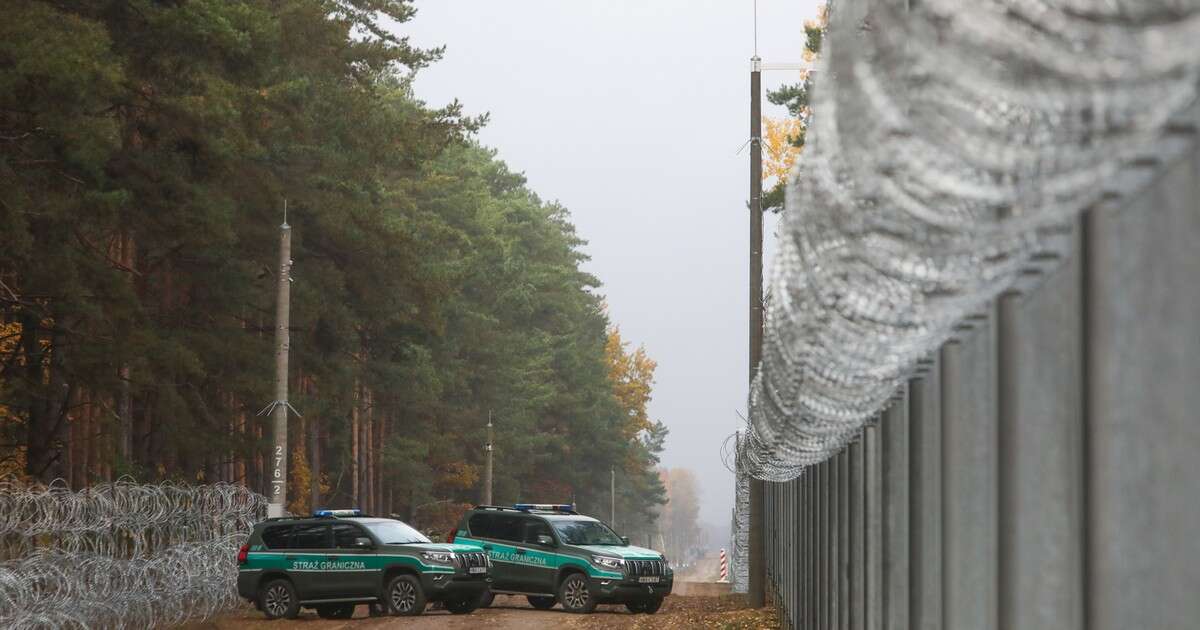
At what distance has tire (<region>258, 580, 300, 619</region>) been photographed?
25141 millimetres

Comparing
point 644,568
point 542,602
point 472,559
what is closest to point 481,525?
point 542,602

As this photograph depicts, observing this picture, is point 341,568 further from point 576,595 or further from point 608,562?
point 608,562

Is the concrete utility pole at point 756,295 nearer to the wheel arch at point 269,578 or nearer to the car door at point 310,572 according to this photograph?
the car door at point 310,572

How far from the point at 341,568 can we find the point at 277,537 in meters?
1.19

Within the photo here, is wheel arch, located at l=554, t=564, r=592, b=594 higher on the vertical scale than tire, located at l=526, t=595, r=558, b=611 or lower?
higher

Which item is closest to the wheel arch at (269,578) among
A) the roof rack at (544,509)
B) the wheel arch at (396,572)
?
the wheel arch at (396,572)

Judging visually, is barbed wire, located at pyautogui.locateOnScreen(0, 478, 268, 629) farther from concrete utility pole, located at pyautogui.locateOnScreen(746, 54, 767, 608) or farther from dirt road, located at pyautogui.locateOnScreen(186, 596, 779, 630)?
concrete utility pole, located at pyautogui.locateOnScreen(746, 54, 767, 608)

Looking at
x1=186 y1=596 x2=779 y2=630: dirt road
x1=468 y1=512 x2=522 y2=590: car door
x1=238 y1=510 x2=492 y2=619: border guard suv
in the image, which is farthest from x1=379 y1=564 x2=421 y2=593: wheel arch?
x1=468 y1=512 x2=522 y2=590: car door

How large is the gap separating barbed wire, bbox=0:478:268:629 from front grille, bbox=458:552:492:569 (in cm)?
385

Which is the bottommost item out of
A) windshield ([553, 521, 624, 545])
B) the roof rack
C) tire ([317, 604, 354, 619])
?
tire ([317, 604, 354, 619])

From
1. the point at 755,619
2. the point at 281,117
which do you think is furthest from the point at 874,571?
the point at 281,117

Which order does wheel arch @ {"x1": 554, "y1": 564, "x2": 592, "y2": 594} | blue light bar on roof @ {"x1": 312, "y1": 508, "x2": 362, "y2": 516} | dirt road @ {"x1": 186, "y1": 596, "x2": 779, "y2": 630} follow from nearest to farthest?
dirt road @ {"x1": 186, "y1": 596, "x2": 779, "y2": 630} → blue light bar on roof @ {"x1": 312, "y1": 508, "x2": 362, "y2": 516} → wheel arch @ {"x1": 554, "y1": 564, "x2": 592, "y2": 594}

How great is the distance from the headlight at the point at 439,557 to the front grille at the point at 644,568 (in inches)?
139

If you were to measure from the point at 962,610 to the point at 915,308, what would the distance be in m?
1.12
